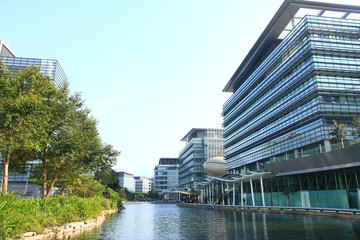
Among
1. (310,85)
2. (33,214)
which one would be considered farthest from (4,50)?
(33,214)

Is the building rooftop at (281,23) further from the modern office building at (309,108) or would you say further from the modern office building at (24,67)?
the modern office building at (24,67)

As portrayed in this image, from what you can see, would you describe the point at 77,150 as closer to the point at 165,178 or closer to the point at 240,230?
the point at 240,230

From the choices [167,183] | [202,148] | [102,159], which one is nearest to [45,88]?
[102,159]

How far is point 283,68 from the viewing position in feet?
175

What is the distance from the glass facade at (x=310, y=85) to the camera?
44.1 m

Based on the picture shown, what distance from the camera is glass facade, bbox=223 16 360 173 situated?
44.1 meters

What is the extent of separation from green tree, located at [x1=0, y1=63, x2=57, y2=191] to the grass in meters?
3.34

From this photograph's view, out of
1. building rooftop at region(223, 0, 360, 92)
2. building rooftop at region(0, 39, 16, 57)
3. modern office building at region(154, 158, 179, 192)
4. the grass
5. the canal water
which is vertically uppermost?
building rooftop at region(0, 39, 16, 57)

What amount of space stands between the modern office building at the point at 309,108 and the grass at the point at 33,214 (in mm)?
29821

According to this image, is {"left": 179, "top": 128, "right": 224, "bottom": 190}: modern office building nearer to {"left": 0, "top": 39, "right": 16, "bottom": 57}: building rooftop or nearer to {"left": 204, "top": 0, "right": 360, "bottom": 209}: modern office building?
{"left": 204, "top": 0, "right": 360, "bottom": 209}: modern office building

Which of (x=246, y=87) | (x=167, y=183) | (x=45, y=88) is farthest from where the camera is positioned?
(x=167, y=183)

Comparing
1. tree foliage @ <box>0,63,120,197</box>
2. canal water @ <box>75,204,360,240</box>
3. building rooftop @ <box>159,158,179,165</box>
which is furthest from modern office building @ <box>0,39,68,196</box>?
building rooftop @ <box>159,158,179,165</box>

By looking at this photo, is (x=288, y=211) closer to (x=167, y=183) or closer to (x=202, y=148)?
(x=202, y=148)

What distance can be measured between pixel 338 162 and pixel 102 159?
93.2 feet
